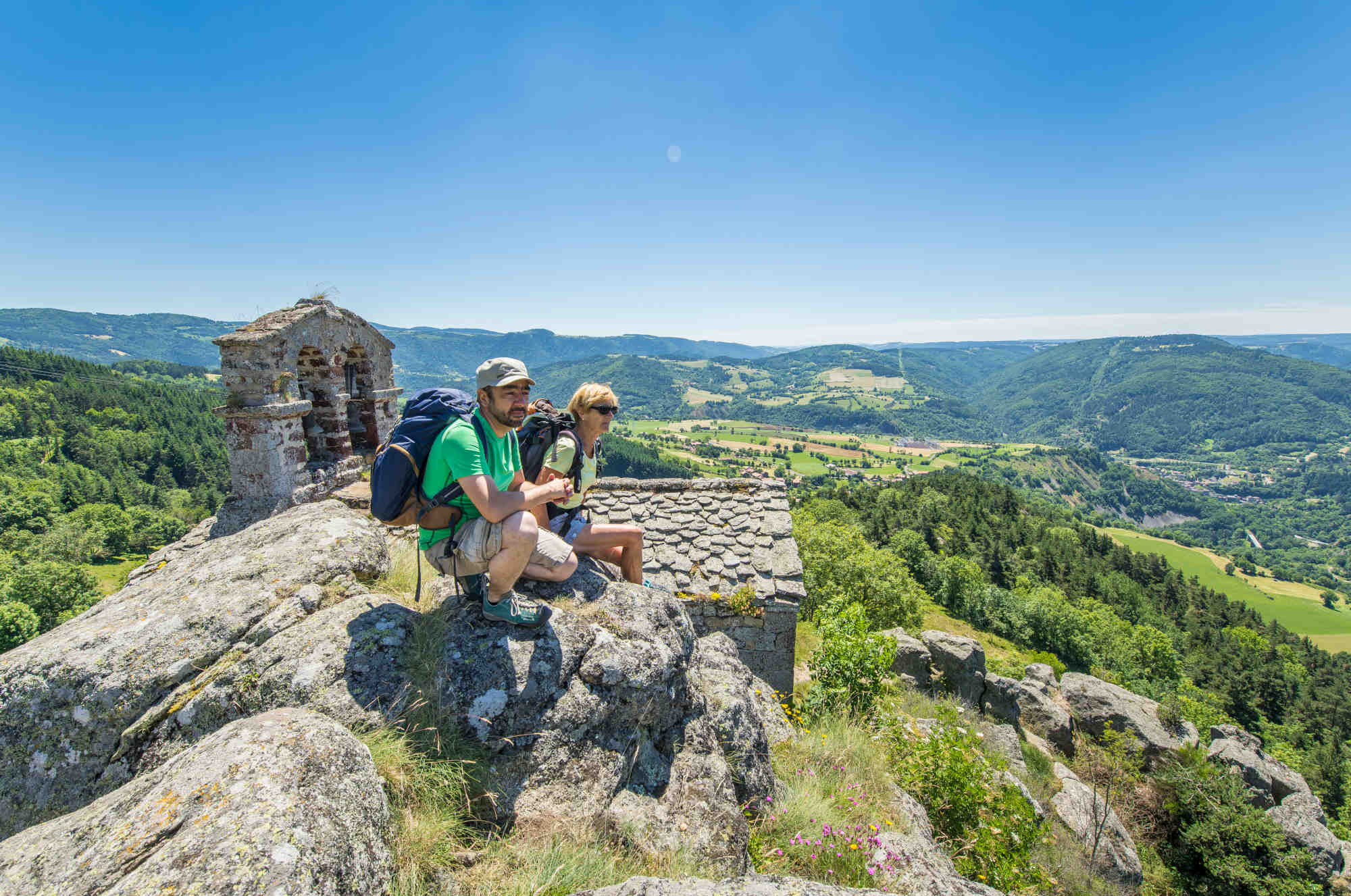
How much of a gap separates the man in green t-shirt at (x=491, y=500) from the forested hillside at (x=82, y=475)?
138ft

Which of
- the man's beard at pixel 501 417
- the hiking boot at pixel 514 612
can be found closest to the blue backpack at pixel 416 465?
the man's beard at pixel 501 417

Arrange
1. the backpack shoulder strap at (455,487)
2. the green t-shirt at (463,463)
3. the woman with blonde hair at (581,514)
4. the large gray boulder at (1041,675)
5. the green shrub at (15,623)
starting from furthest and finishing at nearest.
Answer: the green shrub at (15,623)
the large gray boulder at (1041,675)
the woman with blonde hair at (581,514)
the backpack shoulder strap at (455,487)
the green t-shirt at (463,463)

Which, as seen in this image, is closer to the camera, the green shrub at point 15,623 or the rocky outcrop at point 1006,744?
the rocky outcrop at point 1006,744

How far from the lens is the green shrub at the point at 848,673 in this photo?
7.20 m

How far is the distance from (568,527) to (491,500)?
1.73 metres

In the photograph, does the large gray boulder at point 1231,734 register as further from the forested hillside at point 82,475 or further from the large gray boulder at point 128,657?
the forested hillside at point 82,475

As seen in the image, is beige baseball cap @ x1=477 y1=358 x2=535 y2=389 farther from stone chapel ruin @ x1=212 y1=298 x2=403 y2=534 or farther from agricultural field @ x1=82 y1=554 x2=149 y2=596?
agricultural field @ x1=82 y1=554 x2=149 y2=596

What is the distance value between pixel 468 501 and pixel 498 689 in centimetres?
140

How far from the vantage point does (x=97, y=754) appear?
3.13 metres

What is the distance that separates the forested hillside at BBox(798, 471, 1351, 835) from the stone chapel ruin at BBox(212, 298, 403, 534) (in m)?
16.7

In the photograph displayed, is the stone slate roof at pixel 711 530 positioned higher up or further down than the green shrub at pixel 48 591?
higher up

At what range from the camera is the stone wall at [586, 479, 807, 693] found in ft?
27.4

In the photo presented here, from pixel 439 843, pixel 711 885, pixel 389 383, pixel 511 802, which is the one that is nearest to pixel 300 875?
pixel 439 843

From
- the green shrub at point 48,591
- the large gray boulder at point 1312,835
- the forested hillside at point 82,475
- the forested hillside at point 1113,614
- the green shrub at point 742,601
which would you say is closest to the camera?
the green shrub at point 742,601
